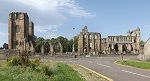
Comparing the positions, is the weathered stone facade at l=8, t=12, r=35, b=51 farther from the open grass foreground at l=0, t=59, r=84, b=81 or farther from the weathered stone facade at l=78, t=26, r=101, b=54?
the open grass foreground at l=0, t=59, r=84, b=81

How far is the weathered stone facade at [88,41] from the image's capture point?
15750 cm

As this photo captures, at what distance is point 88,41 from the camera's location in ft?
520

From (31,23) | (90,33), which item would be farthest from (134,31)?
(31,23)

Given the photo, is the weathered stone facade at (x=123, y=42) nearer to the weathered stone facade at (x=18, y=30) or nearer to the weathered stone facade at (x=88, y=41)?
the weathered stone facade at (x=88, y=41)

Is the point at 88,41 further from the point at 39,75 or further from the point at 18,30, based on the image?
the point at 39,75

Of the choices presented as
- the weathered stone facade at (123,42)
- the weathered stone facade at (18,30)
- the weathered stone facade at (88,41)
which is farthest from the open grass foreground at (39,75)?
the weathered stone facade at (123,42)

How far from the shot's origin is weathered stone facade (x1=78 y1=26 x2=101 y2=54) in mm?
157500

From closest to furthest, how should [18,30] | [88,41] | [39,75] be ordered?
[39,75] < [18,30] < [88,41]

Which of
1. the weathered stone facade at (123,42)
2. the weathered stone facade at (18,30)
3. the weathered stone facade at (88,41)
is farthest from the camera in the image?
the weathered stone facade at (123,42)

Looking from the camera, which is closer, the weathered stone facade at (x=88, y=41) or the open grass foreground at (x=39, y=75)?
the open grass foreground at (x=39, y=75)

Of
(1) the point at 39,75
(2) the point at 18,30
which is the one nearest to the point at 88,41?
(2) the point at 18,30

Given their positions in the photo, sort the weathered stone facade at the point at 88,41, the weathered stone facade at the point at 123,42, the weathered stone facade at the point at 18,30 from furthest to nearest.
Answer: the weathered stone facade at the point at 123,42 → the weathered stone facade at the point at 88,41 → the weathered stone facade at the point at 18,30

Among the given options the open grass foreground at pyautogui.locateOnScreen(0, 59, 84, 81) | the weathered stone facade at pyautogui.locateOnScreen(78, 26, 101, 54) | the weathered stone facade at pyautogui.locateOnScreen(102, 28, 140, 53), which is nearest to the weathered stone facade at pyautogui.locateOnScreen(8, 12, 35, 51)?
the weathered stone facade at pyautogui.locateOnScreen(78, 26, 101, 54)

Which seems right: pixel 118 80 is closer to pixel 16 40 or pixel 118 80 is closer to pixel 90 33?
pixel 16 40
